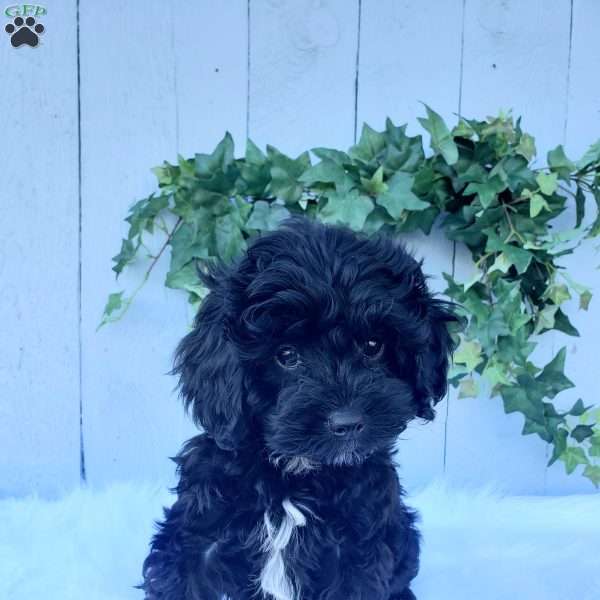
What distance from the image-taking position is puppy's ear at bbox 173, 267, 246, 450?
1353 mm

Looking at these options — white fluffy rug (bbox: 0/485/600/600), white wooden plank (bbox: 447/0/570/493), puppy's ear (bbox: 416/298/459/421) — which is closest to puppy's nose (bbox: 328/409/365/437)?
puppy's ear (bbox: 416/298/459/421)

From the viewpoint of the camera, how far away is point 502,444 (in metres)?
2.44

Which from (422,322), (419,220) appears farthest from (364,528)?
(419,220)

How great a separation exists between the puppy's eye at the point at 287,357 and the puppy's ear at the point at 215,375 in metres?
0.08

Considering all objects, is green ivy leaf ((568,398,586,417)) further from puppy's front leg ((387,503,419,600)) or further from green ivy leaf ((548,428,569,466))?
puppy's front leg ((387,503,419,600))

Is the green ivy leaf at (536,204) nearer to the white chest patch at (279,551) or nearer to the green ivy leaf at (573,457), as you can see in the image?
the green ivy leaf at (573,457)

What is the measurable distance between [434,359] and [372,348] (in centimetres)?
16

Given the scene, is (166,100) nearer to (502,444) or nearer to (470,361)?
(470,361)

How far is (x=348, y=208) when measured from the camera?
2076 mm

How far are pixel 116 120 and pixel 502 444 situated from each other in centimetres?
168

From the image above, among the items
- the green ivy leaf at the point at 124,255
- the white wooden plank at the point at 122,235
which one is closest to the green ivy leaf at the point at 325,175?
the white wooden plank at the point at 122,235

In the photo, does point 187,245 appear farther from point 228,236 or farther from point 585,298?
point 585,298

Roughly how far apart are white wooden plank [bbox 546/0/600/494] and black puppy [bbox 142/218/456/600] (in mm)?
1025

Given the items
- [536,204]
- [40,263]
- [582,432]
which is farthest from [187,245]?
[582,432]
